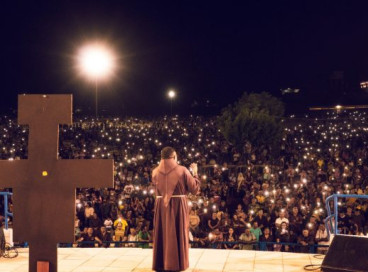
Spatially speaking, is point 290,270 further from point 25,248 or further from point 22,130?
point 22,130

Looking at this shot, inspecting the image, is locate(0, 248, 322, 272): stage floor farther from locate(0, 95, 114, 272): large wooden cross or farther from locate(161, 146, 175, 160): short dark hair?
locate(0, 95, 114, 272): large wooden cross

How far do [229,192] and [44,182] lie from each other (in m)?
11.2

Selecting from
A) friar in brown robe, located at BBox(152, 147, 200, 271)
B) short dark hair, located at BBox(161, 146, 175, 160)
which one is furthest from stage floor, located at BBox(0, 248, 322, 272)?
short dark hair, located at BBox(161, 146, 175, 160)

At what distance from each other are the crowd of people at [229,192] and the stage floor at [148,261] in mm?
878

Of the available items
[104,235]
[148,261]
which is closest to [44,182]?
[148,261]

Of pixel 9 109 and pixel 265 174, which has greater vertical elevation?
pixel 9 109

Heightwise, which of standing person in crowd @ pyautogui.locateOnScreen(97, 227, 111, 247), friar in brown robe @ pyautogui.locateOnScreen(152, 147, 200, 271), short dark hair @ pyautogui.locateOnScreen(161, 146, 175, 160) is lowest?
standing person in crowd @ pyautogui.locateOnScreen(97, 227, 111, 247)

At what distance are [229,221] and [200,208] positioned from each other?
103 centimetres

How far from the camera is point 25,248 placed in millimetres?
7512

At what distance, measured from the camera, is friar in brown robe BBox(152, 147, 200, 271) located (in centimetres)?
592

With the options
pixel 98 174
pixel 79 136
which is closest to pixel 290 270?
pixel 98 174

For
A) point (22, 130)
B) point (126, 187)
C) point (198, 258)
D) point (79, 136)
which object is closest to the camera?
point (198, 258)

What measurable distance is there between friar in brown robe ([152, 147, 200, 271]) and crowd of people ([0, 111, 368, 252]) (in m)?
2.10

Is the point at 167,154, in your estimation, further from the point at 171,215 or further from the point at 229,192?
the point at 229,192
